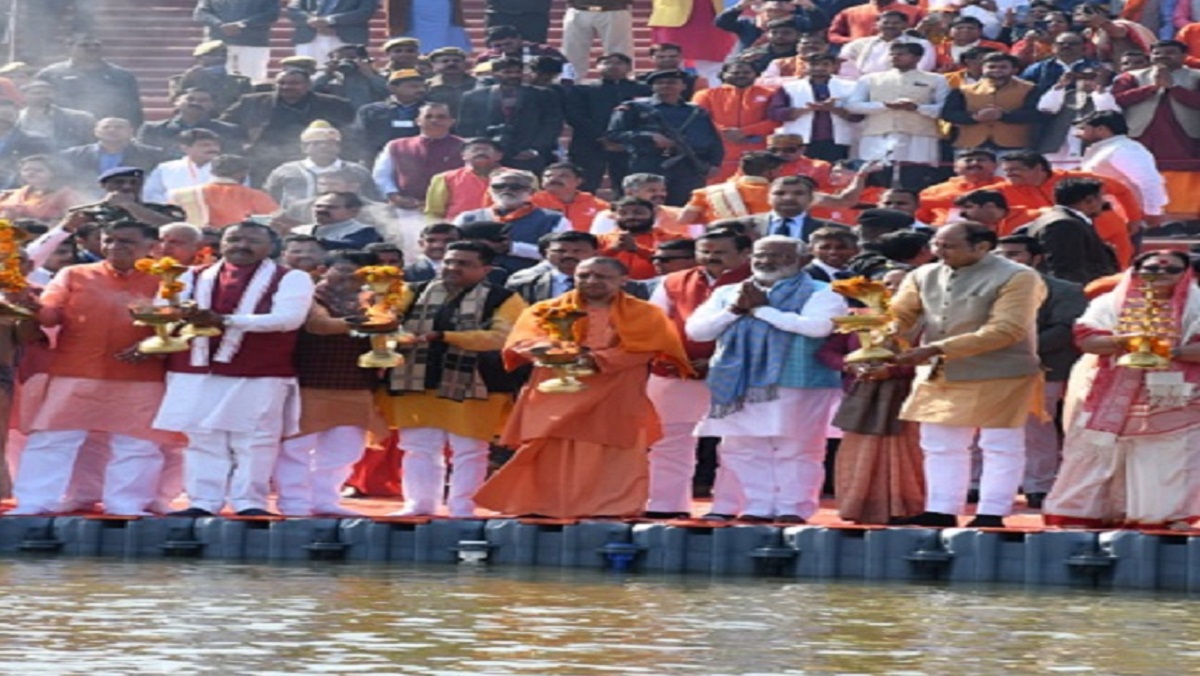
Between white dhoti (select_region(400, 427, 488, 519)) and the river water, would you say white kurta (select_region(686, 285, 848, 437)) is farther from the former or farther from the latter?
the river water

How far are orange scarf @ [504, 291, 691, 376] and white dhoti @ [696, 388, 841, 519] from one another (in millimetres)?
448

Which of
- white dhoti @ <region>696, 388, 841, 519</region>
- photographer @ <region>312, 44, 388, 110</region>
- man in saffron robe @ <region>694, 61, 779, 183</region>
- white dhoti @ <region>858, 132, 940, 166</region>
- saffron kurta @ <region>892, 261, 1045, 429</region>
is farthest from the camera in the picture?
photographer @ <region>312, 44, 388, 110</region>

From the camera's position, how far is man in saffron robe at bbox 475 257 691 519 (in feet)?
55.3

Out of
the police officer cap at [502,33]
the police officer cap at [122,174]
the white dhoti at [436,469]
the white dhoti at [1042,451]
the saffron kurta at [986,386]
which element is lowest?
the white dhoti at [436,469]

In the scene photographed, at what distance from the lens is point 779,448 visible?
671 inches

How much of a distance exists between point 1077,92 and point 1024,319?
657cm

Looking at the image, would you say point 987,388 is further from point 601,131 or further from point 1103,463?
point 601,131

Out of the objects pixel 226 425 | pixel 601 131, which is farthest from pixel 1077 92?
pixel 226 425

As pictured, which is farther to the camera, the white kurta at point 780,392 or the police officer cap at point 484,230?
the police officer cap at point 484,230

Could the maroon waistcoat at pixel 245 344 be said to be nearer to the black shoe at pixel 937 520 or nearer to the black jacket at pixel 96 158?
the black shoe at pixel 937 520

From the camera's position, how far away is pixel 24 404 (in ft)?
57.9

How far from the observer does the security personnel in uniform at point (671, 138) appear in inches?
888

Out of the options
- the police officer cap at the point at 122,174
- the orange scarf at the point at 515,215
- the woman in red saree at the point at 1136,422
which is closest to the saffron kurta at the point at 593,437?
the woman in red saree at the point at 1136,422

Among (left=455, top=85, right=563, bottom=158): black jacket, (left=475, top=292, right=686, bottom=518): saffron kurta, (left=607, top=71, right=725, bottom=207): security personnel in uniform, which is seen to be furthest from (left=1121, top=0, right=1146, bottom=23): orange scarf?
(left=475, top=292, right=686, bottom=518): saffron kurta
